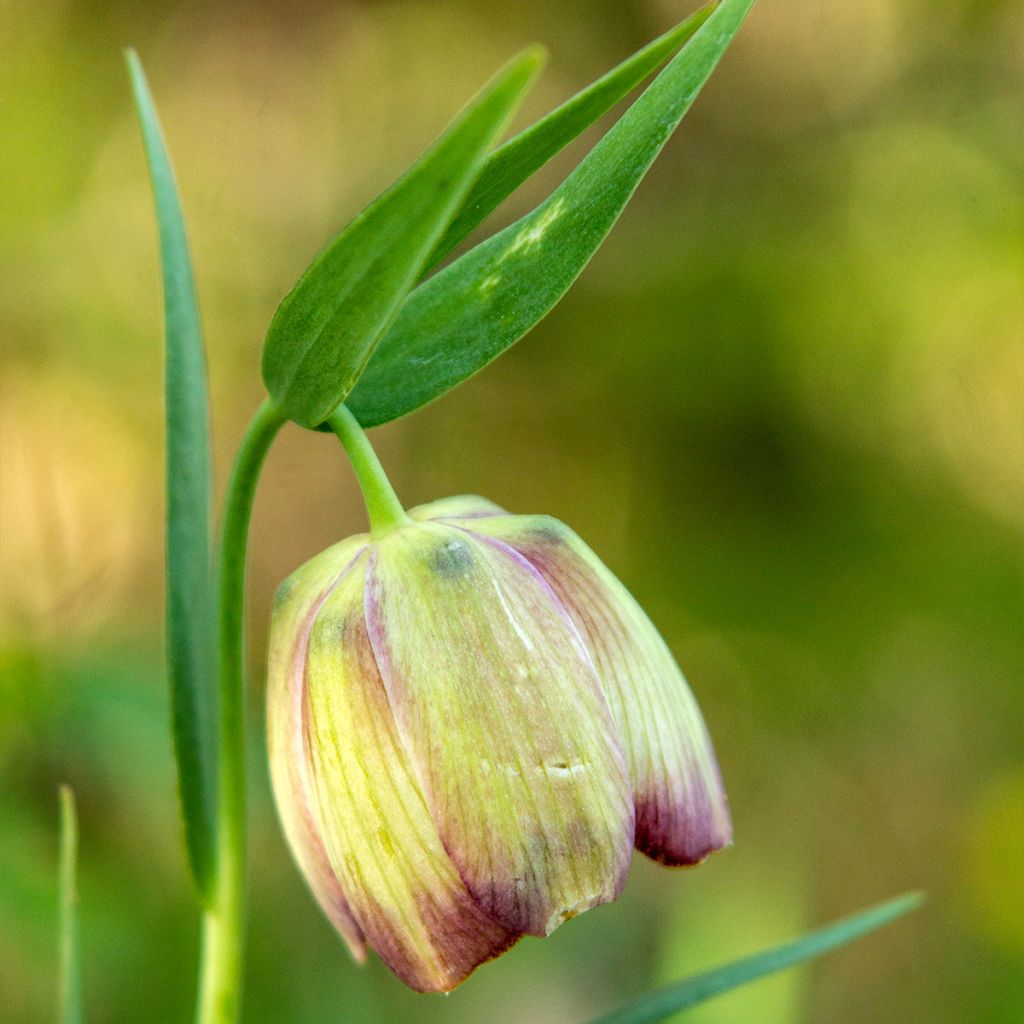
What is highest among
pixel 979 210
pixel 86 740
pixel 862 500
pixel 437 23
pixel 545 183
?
pixel 437 23

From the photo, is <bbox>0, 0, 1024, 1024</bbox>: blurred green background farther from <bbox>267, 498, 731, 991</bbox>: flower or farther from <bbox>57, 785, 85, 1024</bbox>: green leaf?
<bbox>267, 498, 731, 991</bbox>: flower

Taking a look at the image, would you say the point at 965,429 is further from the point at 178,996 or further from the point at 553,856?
the point at 553,856

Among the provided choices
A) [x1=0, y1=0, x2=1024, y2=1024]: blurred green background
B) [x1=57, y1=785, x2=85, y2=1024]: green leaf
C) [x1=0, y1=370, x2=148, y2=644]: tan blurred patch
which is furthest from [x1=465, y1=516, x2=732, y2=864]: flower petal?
[x1=0, y1=0, x2=1024, y2=1024]: blurred green background

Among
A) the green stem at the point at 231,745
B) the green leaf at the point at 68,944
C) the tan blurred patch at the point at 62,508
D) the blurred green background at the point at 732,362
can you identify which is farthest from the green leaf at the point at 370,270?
the blurred green background at the point at 732,362

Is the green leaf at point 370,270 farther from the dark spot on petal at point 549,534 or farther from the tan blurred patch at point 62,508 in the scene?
the tan blurred patch at point 62,508

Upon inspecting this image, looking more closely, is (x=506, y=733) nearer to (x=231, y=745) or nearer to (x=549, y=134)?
(x=231, y=745)

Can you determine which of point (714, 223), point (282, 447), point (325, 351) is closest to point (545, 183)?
point (714, 223)
